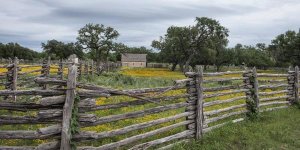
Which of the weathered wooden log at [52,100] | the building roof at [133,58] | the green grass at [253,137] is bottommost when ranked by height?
the green grass at [253,137]

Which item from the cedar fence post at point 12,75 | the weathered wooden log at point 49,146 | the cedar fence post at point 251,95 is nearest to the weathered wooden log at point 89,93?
the weathered wooden log at point 49,146

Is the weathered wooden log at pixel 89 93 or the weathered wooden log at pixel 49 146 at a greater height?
the weathered wooden log at pixel 89 93

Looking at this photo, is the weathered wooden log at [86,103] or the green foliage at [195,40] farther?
the green foliage at [195,40]

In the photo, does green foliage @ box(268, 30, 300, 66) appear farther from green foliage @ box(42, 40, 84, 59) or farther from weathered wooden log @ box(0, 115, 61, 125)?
weathered wooden log @ box(0, 115, 61, 125)

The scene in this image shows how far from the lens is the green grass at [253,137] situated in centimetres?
815

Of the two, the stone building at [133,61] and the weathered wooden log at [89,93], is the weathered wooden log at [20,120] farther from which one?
the stone building at [133,61]

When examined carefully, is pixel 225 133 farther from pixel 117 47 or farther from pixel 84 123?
pixel 117 47

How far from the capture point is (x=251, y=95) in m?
11.8

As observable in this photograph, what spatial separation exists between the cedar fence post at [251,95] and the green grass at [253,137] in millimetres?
368

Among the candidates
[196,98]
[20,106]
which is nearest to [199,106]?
[196,98]

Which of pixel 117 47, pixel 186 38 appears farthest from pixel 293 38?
pixel 117 47

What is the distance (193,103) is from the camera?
848cm

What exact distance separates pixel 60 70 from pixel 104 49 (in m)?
59.0

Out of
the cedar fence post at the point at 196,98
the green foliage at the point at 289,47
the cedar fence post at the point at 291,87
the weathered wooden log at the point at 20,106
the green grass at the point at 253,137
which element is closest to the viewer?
the weathered wooden log at the point at 20,106
